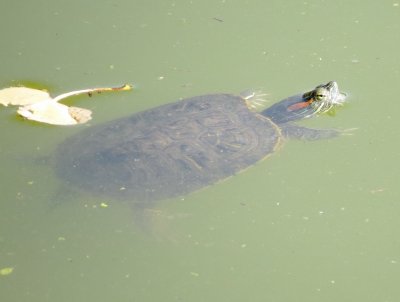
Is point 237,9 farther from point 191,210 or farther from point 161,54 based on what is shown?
point 191,210

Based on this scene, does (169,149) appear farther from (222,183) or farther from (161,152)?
(222,183)

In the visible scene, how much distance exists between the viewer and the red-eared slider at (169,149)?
328 cm

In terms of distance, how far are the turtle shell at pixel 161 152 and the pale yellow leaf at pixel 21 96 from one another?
1.72 ft

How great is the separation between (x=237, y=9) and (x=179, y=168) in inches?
74.6

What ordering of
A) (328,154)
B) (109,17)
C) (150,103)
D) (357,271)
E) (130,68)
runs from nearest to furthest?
(357,271), (328,154), (150,103), (130,68), (109,17)

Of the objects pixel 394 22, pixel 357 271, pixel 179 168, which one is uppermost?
pixel 394 22

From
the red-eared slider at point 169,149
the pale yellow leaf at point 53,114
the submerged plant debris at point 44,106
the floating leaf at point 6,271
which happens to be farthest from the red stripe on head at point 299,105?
the floating leaf at point 6,271

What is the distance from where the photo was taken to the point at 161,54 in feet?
14.3

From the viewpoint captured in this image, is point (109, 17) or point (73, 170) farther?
point (109, 17)

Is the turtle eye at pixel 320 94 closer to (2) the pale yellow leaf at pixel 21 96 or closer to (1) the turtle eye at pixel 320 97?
(1) the turtle eye at pixel 320 97

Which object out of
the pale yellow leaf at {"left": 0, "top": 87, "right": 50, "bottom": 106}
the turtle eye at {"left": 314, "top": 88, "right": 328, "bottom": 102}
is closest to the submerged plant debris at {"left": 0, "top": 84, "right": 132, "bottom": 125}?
the pale yellow leaf at {"left": 0, "top": 87, "right": 50, "bottom": 106}

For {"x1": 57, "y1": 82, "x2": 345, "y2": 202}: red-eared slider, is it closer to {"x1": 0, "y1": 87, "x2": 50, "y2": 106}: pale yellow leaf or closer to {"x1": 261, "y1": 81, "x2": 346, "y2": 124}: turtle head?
{"x1": 261, "y1": 81, "x2": 346, "y2": 124}: turtle head

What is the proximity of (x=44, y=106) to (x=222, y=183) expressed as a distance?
1291 millimetres

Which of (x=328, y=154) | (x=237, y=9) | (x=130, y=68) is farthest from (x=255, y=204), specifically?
(x=237, y=9)
